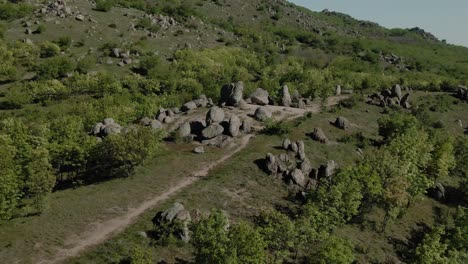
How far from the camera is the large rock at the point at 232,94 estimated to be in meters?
107

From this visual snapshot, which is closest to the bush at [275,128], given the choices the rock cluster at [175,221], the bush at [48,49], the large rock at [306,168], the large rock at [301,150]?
the large rock at [301,150]

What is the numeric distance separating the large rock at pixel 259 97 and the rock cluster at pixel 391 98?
30.1m

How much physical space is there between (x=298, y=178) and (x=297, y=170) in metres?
1.54

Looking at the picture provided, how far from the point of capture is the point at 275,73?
509 ft

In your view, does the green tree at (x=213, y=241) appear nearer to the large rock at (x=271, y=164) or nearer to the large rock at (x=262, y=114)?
the large rock at (x=271, y=164)

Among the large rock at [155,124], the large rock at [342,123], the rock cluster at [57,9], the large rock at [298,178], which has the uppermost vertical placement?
the rock cluster at [57,9]

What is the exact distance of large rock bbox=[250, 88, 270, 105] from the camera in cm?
11162

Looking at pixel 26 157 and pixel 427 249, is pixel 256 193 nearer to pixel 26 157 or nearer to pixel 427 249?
pixel 427 249

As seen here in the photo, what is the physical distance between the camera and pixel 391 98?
12556 centimetres

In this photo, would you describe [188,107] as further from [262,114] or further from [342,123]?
[342,123]

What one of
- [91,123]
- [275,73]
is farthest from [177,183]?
[275,73]

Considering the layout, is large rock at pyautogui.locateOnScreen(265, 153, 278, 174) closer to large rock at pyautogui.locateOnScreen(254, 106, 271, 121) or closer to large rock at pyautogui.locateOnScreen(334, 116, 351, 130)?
large rock at pyautogui.locateOnScreen(254, 106, 271, 121)

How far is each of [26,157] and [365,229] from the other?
173ft

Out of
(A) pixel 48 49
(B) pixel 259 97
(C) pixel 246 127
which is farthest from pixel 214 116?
(A) pixel 48 49
